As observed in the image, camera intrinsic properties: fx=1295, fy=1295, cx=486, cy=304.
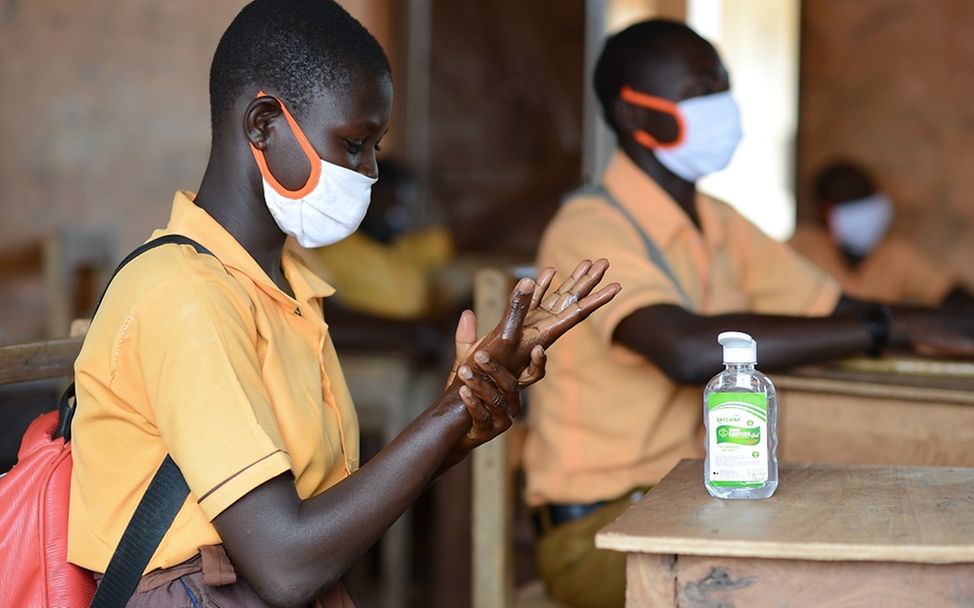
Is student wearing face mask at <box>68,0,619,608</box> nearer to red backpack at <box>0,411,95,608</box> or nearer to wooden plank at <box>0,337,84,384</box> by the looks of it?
red backpack at <box>0,411,95,608</box>

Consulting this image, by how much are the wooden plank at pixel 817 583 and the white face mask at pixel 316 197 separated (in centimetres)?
65

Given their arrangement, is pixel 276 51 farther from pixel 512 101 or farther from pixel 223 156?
pixel 512 101

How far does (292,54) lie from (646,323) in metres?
0.95

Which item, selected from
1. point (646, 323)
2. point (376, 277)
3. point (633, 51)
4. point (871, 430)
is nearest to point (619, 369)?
point (646, 323)

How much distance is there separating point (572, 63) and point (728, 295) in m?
3.41

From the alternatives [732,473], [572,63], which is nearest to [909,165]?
[572,63]

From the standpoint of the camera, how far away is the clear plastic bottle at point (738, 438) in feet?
5.27

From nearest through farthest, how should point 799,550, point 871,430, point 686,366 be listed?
point 799,550
point 686,366
point 871,430

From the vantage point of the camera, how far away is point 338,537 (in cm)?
154

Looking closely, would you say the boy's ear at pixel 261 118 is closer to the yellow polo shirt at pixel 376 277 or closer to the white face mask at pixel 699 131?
the white face mask at pixel 699 131

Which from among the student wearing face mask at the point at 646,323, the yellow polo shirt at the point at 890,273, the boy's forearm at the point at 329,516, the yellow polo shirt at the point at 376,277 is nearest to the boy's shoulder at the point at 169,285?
the boy's forearm at the point at 329,516

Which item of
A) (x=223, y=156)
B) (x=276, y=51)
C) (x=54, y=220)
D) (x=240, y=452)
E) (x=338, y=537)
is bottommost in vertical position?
(x=54, y=220)

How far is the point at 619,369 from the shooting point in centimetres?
255

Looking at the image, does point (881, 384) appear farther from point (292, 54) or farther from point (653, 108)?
point (292, 54)
